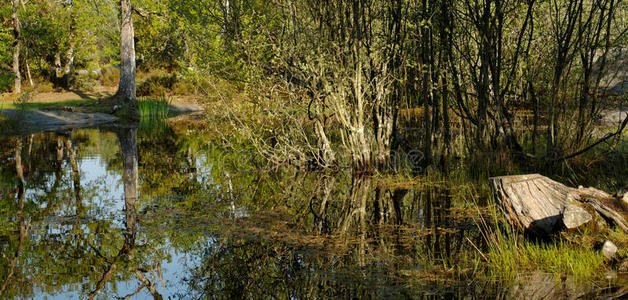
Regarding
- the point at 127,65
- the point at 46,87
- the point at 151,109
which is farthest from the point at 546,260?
the point at 46,87

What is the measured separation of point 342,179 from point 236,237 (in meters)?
3.68

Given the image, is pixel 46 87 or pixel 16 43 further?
pixel 46 87

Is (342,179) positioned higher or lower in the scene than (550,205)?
lower

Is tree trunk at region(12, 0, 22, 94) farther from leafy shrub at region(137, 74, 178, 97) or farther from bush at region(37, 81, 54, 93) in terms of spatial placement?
leafy shrub at region(137, 74, 178, 97)

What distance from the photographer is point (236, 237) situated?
6078 mm

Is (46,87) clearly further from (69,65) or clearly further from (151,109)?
(151,109)

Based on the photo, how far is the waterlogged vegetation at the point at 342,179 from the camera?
4.77 m

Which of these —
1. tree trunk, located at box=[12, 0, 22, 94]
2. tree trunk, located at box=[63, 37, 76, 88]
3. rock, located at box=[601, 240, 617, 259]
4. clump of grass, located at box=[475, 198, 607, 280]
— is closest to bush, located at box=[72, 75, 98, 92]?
tree trunk, located at box=[63, 37, 76, 88]

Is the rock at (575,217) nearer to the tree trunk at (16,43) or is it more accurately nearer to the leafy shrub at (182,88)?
the tree trunk at (16,43)

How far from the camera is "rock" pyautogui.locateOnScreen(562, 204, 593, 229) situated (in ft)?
16.4

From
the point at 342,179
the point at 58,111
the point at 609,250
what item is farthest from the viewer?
the point at 58,111

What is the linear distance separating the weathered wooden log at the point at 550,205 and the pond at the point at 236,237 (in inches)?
21.4

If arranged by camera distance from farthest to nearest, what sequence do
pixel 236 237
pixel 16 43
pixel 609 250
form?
pixel 16 43, pixel 236 237, pixel 609 250

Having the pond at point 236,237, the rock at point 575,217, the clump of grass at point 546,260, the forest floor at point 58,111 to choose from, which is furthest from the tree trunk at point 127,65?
the rock at point 575,217
